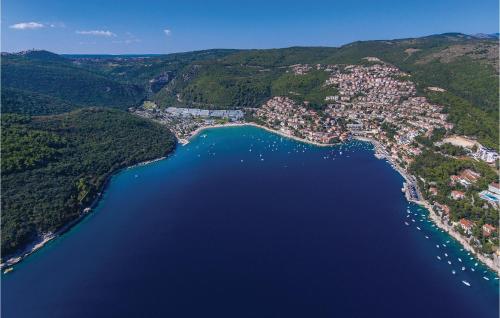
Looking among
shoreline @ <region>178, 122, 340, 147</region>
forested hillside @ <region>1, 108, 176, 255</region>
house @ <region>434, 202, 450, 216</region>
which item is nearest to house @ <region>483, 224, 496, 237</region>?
house @ <region>434, 202, 450, 216</region>

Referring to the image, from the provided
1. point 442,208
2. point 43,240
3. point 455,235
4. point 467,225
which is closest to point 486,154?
point 442,208

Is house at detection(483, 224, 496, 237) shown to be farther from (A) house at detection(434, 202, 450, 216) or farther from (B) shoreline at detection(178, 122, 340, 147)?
(B) shoreline at detection(178, 122, 340, 147)

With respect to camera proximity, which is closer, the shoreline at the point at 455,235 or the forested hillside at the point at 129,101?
the shoreline at the point at 455,235

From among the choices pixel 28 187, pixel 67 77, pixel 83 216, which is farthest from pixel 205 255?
pixel 67 77

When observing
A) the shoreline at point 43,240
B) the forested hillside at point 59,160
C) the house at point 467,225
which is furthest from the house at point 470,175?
the forested hillside at point 59,160

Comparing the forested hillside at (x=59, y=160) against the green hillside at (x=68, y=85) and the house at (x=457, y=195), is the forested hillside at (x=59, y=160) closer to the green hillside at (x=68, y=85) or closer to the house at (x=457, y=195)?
the green hillside at (x=68, y=85)

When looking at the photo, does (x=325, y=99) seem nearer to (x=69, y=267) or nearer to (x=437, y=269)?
(x=437, y=269)

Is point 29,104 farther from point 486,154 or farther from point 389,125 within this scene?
point 486,154
